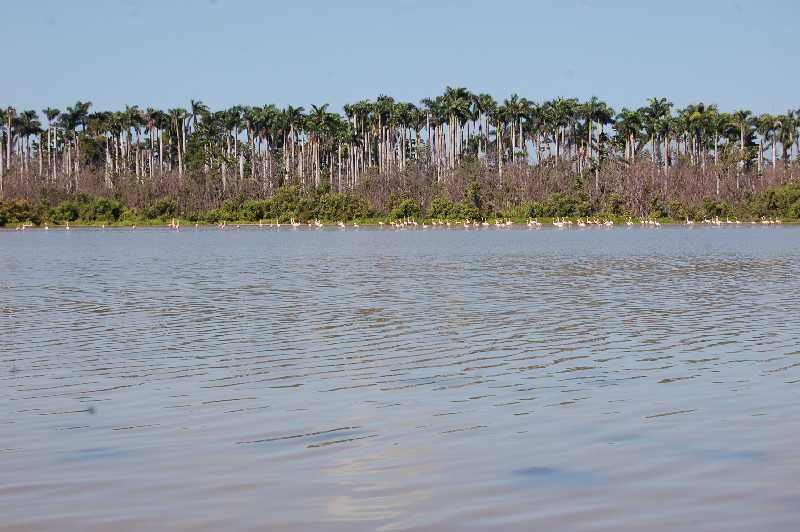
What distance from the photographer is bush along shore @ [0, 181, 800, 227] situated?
131 m

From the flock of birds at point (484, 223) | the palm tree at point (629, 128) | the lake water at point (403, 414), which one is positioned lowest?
the lake water at point (403, 414)

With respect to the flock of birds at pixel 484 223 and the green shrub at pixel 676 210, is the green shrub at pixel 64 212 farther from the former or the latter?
the green shrub at pixel 676 210

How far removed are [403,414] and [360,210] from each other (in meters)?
126

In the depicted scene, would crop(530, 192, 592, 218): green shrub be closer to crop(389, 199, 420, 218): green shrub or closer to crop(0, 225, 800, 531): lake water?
crop(389, 199, 420, 218): green shrub

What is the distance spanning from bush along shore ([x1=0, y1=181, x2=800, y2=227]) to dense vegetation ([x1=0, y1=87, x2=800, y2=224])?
0.20 m

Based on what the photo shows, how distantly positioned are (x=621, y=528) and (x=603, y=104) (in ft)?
497

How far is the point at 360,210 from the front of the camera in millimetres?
137000

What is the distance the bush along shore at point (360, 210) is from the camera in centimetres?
13112

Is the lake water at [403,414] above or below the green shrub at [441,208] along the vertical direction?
below

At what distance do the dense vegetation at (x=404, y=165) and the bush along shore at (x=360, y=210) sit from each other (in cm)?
20

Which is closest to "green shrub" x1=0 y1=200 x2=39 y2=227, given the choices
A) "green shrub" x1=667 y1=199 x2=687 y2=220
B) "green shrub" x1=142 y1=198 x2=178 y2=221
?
"green shrub" x1=142 y1=198 x2=178 y2=221

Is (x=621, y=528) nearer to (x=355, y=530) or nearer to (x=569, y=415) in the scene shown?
(x=355, y=530)

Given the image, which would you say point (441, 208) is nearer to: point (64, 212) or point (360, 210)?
point (360, 210)

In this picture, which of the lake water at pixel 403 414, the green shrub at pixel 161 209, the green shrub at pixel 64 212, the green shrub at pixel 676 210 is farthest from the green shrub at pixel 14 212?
the lake water at pixel 403 414
